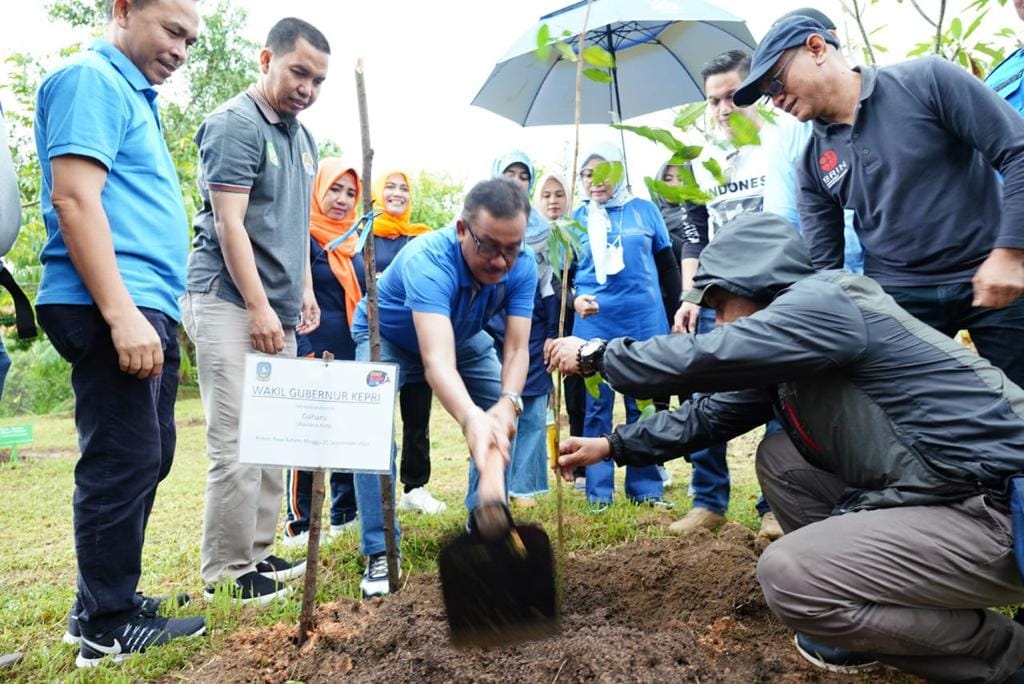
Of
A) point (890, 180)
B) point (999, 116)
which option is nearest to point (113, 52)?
point (890, 180)

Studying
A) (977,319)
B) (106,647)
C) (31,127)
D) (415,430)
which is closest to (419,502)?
(415,430)

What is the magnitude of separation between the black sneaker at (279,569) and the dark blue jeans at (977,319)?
7.87 ft

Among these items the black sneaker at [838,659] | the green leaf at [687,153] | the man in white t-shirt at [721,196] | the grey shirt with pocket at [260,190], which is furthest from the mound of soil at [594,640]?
the green leaf at [687,153]

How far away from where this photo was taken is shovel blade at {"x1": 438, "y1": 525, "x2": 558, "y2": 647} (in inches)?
74.5

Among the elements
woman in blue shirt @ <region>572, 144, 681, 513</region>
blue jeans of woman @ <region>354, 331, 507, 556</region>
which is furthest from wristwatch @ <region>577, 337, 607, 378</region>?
woman in blue shirt @ <region>572, 144, 681, 513</region>

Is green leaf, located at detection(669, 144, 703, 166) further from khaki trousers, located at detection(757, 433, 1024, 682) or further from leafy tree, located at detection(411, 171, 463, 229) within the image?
leafy tree, located at detection(411, 171, 463, 229)

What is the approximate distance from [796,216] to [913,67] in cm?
80

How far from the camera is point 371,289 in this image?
2.52 m

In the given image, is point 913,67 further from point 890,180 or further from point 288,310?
point 288,310

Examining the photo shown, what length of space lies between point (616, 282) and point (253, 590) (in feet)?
7.72

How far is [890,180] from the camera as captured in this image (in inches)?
95.3

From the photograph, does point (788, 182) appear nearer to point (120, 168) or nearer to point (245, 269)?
point (245, 269)

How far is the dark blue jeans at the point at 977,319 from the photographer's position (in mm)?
2354

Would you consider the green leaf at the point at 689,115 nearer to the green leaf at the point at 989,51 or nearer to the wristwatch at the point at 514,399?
the wristwatch at the point at 514,399
